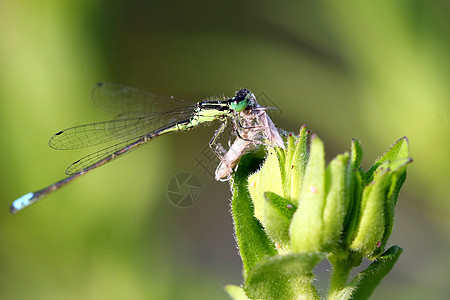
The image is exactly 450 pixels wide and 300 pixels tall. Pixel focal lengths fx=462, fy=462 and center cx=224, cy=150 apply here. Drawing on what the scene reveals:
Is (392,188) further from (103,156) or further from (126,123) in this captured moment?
(126,123)

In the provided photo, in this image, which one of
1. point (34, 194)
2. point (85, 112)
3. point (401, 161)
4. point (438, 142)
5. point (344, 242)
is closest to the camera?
point (401, 161)

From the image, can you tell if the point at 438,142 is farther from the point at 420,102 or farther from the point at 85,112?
the point at 85,112

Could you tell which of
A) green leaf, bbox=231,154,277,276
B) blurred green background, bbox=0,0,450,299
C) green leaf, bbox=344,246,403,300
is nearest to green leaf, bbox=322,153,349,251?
green leaf, bbox=344,246,403,300

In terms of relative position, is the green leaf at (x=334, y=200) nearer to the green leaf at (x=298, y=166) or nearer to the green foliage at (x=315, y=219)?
the green foliage at (x=315, y=219)

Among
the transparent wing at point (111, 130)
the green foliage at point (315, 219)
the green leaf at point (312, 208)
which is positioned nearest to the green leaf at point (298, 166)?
the green foliage at point (315, 219)

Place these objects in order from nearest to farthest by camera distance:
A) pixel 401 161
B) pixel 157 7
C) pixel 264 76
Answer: pixel 401 161
pixel 264 76
pixel 157 7

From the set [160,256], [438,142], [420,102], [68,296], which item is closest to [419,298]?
[438,142]
